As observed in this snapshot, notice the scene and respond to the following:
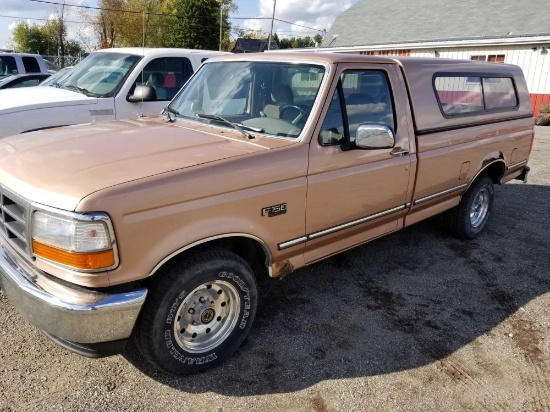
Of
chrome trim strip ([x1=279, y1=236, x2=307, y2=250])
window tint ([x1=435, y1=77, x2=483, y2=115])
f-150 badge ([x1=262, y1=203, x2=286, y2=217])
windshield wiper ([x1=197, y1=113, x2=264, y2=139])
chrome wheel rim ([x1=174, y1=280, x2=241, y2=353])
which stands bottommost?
chrome wheel rim ([x1=174, y1=280, x2=241, y2=353])

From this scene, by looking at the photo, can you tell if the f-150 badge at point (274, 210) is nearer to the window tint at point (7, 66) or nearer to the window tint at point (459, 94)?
the window tint at point (459, 94)

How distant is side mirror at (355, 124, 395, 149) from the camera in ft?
10.9

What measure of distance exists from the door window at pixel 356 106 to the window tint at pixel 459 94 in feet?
2.66

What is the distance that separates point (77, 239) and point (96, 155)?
2.35ft

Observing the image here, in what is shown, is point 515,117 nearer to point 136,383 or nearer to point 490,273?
point 490,273

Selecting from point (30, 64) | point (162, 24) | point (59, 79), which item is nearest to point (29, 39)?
point (162, 24)

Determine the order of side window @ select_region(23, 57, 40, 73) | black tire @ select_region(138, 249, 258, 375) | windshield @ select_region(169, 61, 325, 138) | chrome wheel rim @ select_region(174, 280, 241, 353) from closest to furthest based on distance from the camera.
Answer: black tire @ select_region(138, 249, 258, 375)
chrome wheel rim @ select_region(174, 280, 241, 353)
windshield @ select_region(169, 61, 325, 138)
side window @ select_region(23, 57, 40, 73)

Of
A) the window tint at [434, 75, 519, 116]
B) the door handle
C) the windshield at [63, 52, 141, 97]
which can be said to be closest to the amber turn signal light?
the door handle

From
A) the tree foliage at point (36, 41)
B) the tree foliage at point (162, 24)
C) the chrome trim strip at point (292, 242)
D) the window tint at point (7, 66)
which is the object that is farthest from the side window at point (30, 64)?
the tree foliage at point (36, 41)

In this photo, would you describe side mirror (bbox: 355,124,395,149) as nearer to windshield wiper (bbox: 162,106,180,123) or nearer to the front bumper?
windshield wiper (bbox: 162,106,180,123)

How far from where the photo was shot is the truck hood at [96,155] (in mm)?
2477

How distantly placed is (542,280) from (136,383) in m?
3.89

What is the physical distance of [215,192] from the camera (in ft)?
9.00

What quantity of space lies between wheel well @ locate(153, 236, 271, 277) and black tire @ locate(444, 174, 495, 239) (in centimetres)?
289
